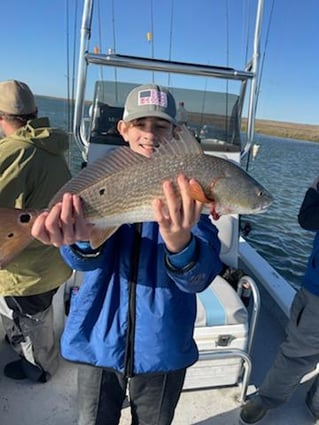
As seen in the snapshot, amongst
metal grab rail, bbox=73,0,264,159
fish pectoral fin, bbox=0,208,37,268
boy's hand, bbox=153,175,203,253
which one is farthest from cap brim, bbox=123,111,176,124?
metal grab rail, bbox=73,0,264,159

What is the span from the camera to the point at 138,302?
1811 millimetres

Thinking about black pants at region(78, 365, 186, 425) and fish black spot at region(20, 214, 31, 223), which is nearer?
fish black spot at region(20, 214, 31, 223)

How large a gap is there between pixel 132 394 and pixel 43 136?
181 cm

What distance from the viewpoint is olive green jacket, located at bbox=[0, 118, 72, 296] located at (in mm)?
2588

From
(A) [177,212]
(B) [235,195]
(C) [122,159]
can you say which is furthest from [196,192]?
(C) [122,159]

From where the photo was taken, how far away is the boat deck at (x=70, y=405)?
2793mm

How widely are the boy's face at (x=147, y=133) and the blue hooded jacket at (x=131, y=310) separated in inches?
14.8

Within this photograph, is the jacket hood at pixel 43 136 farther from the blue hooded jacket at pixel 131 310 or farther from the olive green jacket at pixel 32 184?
the blue hooded jacket at pixel 131 310

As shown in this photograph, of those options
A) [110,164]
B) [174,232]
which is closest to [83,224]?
[110,164]

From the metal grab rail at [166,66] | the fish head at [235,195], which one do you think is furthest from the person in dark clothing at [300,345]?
the metal grab rail at [166,66]

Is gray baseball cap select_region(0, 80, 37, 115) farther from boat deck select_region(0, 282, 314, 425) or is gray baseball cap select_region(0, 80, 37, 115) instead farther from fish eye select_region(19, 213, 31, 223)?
boat deck select_region(0, 282, 314, 425)

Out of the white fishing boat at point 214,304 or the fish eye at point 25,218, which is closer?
the fish eye at point 25,218

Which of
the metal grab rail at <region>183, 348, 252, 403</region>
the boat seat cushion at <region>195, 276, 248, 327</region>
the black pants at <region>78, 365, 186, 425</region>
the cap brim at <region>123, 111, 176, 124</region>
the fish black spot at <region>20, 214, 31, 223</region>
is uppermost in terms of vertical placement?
the cap brim at <region>123, 111, 176, 124</region>

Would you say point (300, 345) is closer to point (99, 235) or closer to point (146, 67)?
A: point (99, 235)
